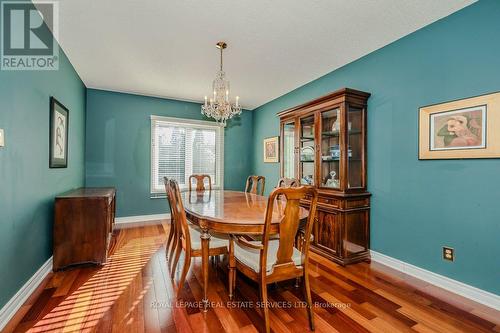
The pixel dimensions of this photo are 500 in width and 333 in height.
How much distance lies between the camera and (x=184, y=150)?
5.09 metres

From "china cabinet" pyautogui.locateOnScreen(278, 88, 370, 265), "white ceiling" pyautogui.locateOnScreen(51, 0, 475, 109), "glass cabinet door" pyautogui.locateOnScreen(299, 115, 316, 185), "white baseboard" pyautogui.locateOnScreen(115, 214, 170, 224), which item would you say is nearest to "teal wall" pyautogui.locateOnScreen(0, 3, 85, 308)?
"white ceiling" pyautogui.locateOnScreen(51, 0, 475, 109)

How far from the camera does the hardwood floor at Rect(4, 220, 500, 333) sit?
5.38 feet

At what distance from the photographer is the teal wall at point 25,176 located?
1.72 metres

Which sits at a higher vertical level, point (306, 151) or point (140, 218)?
point (306, 151)

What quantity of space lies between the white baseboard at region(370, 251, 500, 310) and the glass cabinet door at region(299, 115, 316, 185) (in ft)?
4.18

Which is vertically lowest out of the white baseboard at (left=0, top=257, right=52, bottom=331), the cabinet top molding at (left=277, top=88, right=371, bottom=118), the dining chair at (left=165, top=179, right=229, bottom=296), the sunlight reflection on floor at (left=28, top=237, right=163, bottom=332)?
the sunlight reflection on floor at (left=28, top=237, right=163, bottom=332)

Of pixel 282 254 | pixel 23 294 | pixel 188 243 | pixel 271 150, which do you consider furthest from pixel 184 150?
pixel 282 254

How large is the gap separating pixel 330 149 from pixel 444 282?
176 centimetres

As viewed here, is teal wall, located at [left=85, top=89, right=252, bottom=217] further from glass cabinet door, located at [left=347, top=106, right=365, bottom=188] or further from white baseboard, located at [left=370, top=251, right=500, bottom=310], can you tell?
white baseboard, located at [left=370, top=251, right=500, bottom=310]

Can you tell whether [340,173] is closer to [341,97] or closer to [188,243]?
[341,97]

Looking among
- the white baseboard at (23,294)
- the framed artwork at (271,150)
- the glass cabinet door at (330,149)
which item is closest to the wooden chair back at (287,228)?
the glass cabinet door at (330,149)

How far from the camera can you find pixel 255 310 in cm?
183

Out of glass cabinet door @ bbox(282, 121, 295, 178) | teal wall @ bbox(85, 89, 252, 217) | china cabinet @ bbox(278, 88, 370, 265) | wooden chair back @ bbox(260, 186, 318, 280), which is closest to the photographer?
wooden chair back @ bbox(260, 186, 318, 280)

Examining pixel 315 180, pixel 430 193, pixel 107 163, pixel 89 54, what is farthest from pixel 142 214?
pixel 430 193
